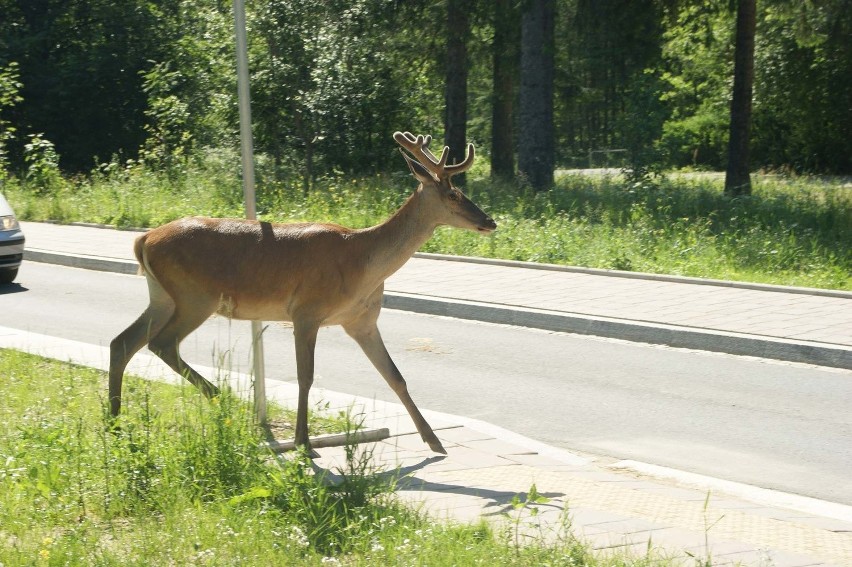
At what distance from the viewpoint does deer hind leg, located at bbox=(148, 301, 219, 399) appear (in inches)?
292

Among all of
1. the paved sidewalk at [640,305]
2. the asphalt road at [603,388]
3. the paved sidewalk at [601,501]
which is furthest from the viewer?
the paved sidewalk at [640,305]

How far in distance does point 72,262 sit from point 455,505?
562 inches

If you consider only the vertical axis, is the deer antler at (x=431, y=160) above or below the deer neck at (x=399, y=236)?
above

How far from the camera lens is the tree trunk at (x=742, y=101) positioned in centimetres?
2430

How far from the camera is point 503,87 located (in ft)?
115

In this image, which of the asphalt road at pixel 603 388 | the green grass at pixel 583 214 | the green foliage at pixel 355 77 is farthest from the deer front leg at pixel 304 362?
the green foliage at pixel 355 77

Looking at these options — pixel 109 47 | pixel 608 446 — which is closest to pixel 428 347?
pixel 608 446

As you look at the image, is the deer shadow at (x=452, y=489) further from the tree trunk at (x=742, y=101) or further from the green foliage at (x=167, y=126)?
the green foliage at (x=167, y=126)

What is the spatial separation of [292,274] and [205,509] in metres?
1.94

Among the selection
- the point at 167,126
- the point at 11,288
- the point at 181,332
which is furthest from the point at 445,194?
the point at 167,126

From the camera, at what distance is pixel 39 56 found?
38.9 meters

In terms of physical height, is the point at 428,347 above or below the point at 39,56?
below

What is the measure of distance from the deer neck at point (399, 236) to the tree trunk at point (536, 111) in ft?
60.6

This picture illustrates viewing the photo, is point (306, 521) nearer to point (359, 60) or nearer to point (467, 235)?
point (467, 235)
